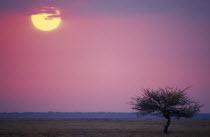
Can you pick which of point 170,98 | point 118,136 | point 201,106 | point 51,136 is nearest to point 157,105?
point 170,98

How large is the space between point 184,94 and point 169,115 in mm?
4475

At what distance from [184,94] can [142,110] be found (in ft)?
24.8

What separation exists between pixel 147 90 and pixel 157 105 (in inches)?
119

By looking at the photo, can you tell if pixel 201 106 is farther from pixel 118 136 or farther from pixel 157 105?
pixel 118 136

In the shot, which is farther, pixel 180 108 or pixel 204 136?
pixel 180 108

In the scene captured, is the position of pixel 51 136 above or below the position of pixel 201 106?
below

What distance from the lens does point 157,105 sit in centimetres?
6250

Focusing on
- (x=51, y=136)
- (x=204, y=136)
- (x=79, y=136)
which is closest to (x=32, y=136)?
(x=51, y=136)

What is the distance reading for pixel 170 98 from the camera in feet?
202

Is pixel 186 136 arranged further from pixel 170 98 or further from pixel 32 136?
pixel 32 136

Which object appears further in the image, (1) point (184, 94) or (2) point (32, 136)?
(1) point (184, 94)

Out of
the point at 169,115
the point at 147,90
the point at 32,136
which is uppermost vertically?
the point at 147,90

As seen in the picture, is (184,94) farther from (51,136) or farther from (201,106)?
(51,136)

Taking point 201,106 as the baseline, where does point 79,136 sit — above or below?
below
